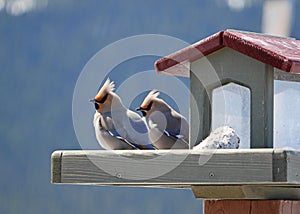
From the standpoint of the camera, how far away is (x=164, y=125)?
273 centimetres

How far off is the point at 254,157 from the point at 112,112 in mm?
962

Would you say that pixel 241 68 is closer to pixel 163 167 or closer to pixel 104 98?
pixel 163 167

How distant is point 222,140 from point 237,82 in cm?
21

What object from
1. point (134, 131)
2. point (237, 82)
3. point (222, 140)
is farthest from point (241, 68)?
point (134, 131)

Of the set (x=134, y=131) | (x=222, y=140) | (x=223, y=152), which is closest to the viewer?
(x=223, y=152)

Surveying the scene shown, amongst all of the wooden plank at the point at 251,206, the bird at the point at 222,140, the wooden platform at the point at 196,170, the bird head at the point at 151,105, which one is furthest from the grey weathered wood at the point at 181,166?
the bird head at the point at 151,105

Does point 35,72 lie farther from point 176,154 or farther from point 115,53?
point 176,154

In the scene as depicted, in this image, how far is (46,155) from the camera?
209 inches

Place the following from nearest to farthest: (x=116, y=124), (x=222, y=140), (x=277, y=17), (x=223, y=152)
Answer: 1. (x=223, y=152)
2. (x=222, y=140)
3. (x=116, y=124)
4. (x=277, y=17)

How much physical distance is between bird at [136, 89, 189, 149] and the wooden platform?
24 cm

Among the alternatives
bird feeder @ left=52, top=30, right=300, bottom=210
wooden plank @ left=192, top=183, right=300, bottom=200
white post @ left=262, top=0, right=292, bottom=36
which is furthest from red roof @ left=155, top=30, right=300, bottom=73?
white post @ left=262, top=0, right=292, bottom=36

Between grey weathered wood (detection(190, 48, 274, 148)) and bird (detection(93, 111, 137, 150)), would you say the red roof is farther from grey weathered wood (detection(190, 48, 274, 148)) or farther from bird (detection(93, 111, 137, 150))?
bird (detection(93, 111, 137, 150))

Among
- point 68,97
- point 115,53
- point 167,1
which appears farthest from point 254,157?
point 68,97

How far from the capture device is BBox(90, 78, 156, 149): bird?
265 cm
